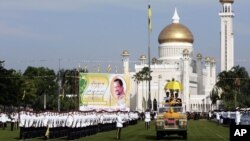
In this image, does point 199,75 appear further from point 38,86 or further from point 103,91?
point 103,91

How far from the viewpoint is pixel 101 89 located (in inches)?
3041

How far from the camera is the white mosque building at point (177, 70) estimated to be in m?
158

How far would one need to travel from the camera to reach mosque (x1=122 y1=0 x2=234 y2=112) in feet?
520

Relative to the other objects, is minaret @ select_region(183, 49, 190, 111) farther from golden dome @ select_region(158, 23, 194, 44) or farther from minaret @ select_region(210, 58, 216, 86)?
minaret @ select_region(210, 58, 216, 86)

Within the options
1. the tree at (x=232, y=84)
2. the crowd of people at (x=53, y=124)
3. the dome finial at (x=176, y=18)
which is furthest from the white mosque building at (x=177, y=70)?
the crowd of people at (x=53, y=124)

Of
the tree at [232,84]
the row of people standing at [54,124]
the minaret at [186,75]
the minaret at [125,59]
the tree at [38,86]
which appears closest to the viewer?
the row of people standing at [54,124]

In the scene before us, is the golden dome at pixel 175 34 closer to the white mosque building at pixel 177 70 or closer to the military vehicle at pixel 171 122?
the white mosque building at pixel 177 70

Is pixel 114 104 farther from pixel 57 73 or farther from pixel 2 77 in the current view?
pixel 57 73

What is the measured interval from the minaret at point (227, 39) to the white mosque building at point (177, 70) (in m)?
8.06

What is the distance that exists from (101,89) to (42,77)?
50118 mm

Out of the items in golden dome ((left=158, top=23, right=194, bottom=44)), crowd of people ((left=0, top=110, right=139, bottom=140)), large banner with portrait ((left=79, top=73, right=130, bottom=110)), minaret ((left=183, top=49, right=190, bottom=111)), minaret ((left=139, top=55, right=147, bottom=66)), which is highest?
golden dome ((left=158, top=23, right=194, bottom=44))

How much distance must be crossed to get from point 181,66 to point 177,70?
1823 millimetres

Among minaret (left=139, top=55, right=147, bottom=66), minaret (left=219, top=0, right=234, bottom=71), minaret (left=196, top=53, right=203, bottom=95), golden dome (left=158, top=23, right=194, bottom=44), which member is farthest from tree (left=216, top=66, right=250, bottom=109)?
minaret (left=139, top=55, right=147, bottom=66)

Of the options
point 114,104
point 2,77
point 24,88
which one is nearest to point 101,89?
point 114,104
